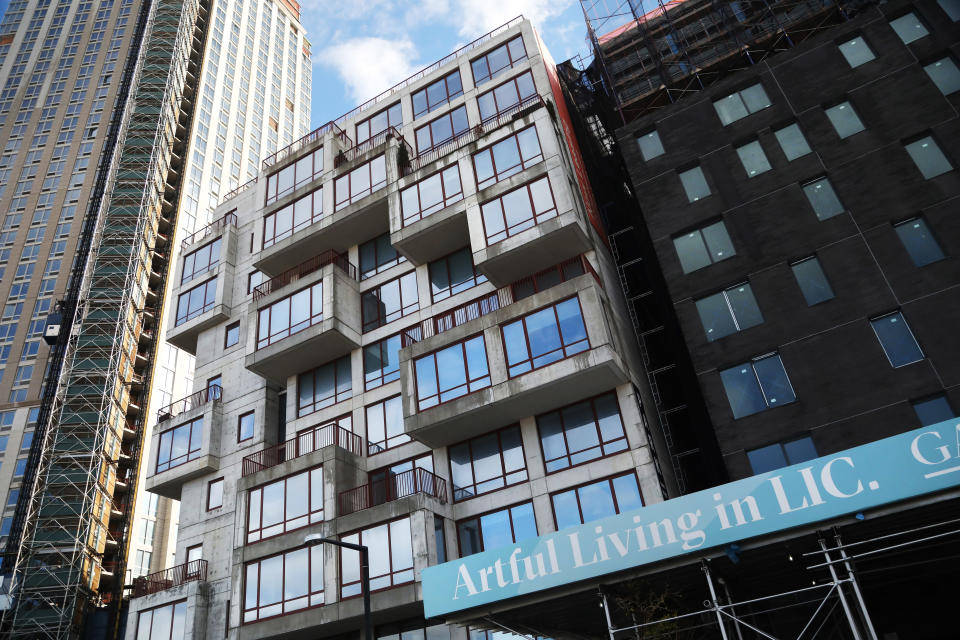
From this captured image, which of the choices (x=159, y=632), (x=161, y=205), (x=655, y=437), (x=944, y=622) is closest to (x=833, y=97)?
(x=655, y=437)

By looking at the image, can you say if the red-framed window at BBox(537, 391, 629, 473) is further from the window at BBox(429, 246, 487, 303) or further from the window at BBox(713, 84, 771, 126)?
the window at BBox(713, 84, 771, 126)

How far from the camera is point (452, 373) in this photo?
1163 inches

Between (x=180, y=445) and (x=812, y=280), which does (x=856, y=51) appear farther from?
(x=180, y=445)

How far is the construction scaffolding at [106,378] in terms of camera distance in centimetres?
5418

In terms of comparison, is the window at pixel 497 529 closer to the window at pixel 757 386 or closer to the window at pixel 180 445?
the window at pixel 757 386

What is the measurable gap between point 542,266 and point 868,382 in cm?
1337

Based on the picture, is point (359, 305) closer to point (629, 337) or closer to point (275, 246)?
point (275, 246)

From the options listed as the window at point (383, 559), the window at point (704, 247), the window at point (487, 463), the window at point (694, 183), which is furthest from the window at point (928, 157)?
the window at point (383, 559)

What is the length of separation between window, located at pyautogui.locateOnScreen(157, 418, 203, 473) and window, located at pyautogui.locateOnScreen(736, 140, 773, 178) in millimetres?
27786

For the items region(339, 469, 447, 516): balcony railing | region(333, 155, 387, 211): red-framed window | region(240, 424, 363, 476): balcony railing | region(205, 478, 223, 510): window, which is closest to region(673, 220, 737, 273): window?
region(339, 469, 447, 516): balcony railing

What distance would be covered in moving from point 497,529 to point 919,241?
1796 cm

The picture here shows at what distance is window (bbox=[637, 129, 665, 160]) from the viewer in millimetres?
32906

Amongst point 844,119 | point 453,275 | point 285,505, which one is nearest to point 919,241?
point 844,119

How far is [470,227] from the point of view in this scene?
32.2 meters
